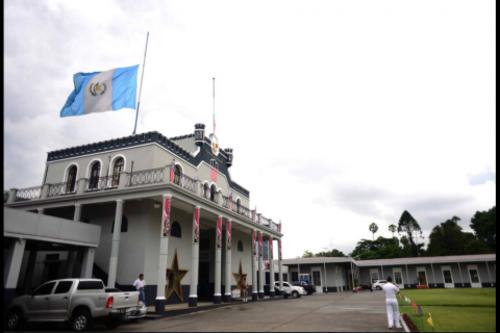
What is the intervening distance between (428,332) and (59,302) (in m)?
11.3

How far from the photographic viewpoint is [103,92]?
1927 centimetres

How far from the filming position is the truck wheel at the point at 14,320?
1175cm

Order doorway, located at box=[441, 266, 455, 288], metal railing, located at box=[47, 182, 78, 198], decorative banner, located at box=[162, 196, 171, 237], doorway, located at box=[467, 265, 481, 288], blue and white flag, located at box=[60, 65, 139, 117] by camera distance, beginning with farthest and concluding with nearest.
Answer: doorway, located at box=[441, 266, 455, 288]
doorway, located at box=[467, 265, 481, 288]
metal railing, located at box=[47, 182, 78, 198]
blue and white flag, located at box=[60, 65, 139, 117]
decorative banner, located at box=[162, 196, 171, 237]

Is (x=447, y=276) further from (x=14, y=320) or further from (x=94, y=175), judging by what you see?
(x=14, y=320)

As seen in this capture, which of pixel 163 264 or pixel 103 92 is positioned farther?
pixel 103 92

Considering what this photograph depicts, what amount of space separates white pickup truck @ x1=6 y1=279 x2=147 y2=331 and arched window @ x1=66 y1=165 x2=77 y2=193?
10.9m

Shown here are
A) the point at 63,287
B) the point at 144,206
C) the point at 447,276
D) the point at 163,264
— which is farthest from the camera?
the point at 447,276

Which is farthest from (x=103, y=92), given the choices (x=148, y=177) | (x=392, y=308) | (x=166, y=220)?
(x=392, y=308)

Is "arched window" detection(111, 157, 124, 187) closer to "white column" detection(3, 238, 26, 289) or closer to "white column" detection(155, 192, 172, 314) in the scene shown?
"white column" detection(155, 192, 172, 314)

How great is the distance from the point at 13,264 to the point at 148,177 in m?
6.99

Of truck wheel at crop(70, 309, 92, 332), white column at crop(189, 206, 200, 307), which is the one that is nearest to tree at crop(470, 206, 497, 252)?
white column at crop(189, 206, 200, 307)

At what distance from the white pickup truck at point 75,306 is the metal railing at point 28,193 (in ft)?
31.1

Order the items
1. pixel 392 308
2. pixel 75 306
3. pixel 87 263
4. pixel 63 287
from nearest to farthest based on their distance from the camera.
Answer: pixel 392 308 → pixel 75 306 → pixel 63 287 → pixel 87 263

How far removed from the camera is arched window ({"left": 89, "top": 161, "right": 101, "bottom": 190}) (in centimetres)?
2117
